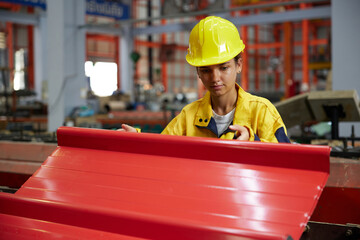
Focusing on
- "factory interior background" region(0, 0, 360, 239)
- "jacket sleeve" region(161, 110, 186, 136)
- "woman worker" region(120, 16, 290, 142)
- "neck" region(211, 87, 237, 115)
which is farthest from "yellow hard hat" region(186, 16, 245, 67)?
"factory interior background" region(0, 0, 360, 239)

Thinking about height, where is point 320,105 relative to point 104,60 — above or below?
below

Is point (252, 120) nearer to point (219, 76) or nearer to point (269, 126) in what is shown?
point (269, 126)

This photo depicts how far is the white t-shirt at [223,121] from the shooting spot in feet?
5.79

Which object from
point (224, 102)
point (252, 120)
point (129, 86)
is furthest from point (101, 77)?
point (252, 120)

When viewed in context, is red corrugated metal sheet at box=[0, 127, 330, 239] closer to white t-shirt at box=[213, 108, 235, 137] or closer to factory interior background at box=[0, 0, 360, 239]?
factory interior background at box=[0, 0, 360, 239]

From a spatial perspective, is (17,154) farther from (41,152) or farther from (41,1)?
(41,1)

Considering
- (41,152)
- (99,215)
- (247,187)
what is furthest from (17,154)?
(247,187)

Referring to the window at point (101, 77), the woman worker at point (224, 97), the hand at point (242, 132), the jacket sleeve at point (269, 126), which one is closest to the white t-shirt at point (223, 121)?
the woman worker at point (224, 97)

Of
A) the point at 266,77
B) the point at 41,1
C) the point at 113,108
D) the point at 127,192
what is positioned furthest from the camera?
the point at 266,77

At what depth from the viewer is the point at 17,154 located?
313 cm

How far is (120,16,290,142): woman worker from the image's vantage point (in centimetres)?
159

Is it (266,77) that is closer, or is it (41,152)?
(41,152)

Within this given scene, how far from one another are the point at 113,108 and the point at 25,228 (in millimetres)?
9531

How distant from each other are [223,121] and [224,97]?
0.11 metres
